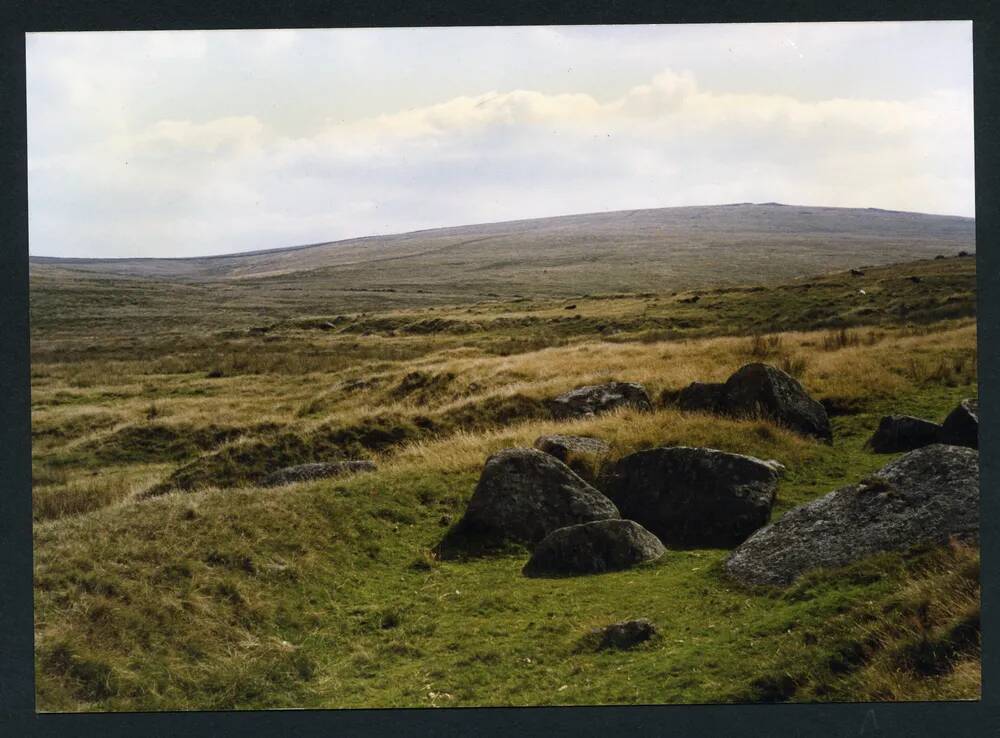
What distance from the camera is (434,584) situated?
1188 cm

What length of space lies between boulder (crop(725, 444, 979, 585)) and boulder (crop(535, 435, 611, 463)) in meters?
4.30

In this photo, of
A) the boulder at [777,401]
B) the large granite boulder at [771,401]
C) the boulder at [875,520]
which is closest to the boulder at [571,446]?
the large granite boulder at [771,401]

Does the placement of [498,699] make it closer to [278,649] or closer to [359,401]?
[278,649]

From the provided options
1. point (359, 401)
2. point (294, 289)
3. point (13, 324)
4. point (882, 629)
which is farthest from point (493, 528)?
point (294, 289)

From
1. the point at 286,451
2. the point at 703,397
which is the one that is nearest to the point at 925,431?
the point at 703,397

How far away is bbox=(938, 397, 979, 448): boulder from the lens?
44.8 feet

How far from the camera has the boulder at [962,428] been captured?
13641 millimetres

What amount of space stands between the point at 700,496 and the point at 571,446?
316 centimetres

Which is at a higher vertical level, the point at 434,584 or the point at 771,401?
the point at 771,401

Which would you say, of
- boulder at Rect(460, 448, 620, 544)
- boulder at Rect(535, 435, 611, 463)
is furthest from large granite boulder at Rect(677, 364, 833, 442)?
boulder at Rect(460, 448, 620, 544)

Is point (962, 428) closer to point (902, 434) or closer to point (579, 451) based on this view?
point (902, 434)

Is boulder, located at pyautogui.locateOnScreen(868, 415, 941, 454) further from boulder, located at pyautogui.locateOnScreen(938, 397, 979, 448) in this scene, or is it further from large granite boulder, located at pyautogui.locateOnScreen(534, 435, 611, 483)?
large granite boulder, located at pyautogui.locateOnScreen(534, 435, 611, 483)

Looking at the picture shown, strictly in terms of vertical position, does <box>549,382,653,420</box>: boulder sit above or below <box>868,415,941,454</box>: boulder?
above

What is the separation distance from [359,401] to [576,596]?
54.0ft
